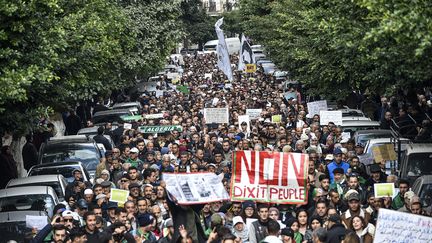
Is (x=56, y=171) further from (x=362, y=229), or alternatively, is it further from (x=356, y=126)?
(x=362, y=229)

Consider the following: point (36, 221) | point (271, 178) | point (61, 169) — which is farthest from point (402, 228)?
point (61, 169)

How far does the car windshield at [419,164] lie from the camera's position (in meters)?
20.2

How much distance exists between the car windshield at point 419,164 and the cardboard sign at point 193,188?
620 centimetres

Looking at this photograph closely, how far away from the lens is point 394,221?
13148mm

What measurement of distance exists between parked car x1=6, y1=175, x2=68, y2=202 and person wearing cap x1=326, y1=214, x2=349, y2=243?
6902 millimetres

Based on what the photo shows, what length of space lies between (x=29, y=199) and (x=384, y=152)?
6.57 meters

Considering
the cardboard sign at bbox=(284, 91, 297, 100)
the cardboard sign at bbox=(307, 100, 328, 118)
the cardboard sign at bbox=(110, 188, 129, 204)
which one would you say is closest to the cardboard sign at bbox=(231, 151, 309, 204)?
the cardboard sign at bbox=(110, 188, 129, 204)

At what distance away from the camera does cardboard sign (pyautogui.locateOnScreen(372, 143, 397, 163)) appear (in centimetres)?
2123

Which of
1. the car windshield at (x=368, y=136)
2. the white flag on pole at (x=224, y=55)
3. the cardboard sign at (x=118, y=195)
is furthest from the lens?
the white flag on pole at (x=224, y=55)

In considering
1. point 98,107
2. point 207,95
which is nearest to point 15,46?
point 98,107

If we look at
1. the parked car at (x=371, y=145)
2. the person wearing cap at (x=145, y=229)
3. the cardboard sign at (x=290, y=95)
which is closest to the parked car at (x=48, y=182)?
the person wearing cap at (x=145, y=229)

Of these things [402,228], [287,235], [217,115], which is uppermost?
[402,228]

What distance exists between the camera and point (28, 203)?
18.5m

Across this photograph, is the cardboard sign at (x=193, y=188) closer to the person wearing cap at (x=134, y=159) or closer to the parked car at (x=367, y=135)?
the person wearing cap at (x=134, y=159)
